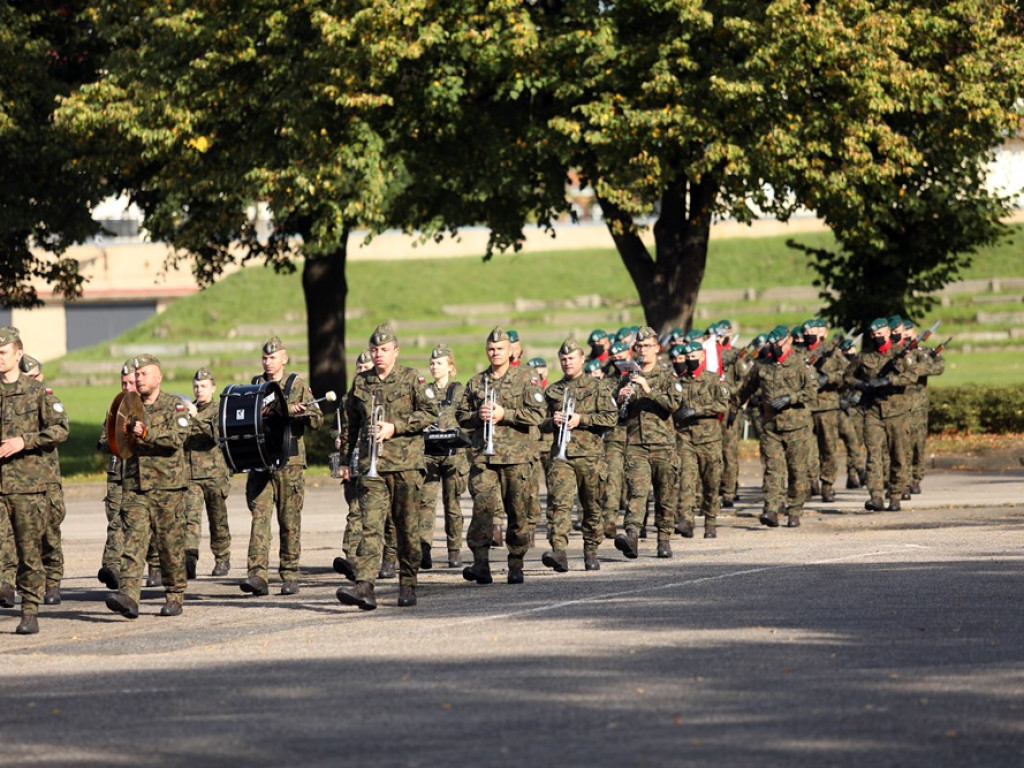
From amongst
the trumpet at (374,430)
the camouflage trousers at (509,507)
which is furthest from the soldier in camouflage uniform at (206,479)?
the trumpet at (374,430)

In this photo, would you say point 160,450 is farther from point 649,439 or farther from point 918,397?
point 918,397

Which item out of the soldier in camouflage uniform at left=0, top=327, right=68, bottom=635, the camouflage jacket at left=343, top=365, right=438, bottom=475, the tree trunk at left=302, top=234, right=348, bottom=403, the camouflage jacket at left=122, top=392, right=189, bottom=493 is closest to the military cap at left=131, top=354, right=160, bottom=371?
the camouflage jacket at left=122, top=392, right=189, bottom=493

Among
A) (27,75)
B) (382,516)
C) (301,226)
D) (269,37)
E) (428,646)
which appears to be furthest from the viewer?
(301,226)

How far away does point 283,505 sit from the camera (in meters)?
16.9

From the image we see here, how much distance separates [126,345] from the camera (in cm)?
6288

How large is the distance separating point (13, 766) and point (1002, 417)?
2780 cm

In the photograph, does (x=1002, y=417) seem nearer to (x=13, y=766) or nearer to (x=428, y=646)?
(x=428, y=646)

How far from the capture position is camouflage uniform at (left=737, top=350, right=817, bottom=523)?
72.2ft

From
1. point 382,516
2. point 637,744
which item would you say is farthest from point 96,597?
point 637,744

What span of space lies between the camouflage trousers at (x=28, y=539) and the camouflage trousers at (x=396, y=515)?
2397 millimetres

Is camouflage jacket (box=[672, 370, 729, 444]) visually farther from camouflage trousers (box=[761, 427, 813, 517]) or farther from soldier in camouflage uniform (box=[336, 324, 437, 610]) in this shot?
soldier in camouflage uniform (box=[336, 324, 437, 610])

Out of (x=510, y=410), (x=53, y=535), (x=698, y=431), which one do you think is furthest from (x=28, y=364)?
(x=698, y=431)

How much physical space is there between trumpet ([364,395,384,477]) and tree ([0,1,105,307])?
18.0 metres

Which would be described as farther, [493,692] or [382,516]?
[382,516]
